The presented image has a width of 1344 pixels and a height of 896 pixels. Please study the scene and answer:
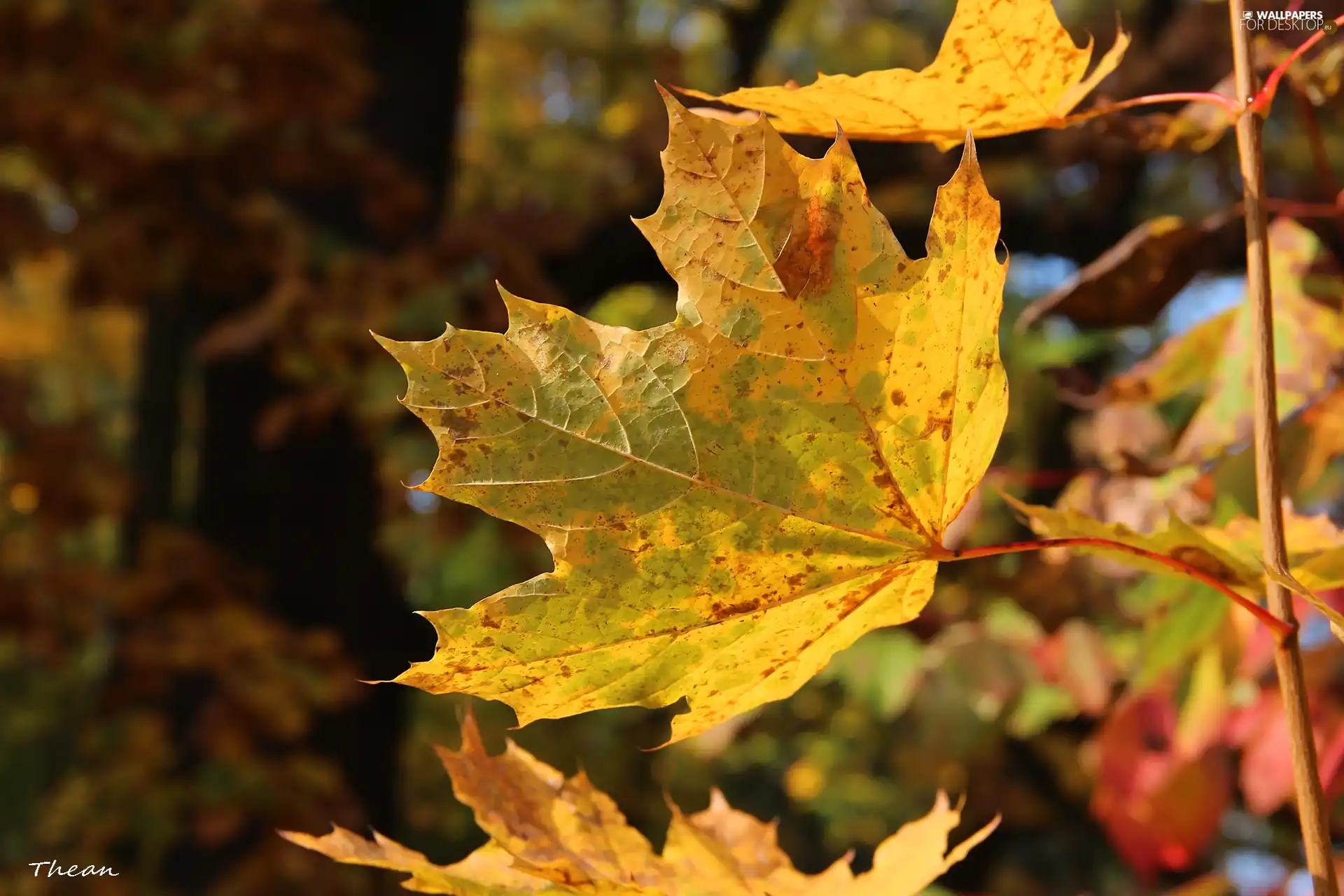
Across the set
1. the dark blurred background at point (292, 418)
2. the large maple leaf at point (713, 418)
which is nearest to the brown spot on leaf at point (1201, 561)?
the large maple leaf at point (713, 418)

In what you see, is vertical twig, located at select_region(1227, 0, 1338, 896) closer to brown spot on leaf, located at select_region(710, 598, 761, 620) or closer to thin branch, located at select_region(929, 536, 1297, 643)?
thin branch, located at select_region(929, 536, 1297, 643)

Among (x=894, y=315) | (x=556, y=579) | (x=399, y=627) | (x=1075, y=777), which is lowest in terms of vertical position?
(x=1075, y=777)

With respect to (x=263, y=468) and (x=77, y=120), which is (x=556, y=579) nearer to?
(x=77, y=120)

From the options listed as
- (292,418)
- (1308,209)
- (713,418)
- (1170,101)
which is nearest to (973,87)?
(1170,101)

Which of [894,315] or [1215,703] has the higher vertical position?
[894,315]

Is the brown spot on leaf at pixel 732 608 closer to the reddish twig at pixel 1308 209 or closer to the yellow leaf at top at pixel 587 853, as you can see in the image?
the yellow leaf at top at pixel 587 853

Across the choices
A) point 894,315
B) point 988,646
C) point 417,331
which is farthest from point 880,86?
point 417,331
